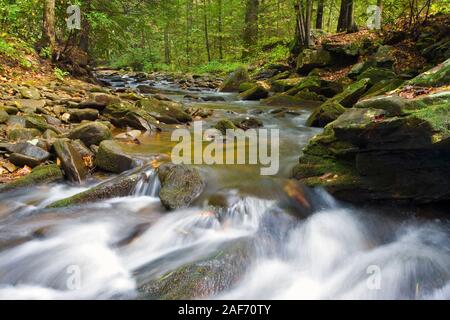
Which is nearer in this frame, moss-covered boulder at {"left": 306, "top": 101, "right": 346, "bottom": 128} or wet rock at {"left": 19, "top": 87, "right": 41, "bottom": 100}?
wet rock at {"left": 19, "top": 87, "right": 41, "bottom": 100}

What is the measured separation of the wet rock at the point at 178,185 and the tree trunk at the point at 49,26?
8.99 metres

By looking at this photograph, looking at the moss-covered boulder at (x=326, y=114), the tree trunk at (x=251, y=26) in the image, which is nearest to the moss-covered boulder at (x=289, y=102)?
the moss-covered boulder at (x=326, y=114)

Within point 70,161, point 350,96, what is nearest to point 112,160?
point 70,161

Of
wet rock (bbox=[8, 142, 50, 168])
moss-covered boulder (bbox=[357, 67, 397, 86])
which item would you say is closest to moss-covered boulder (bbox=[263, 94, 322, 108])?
moss-covered boulder (bbox=[357, 67, 397, 86])

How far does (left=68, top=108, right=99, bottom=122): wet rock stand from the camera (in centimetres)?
823

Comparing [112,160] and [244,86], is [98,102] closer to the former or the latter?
[112,160]

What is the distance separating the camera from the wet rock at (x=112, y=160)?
5898 millimetres

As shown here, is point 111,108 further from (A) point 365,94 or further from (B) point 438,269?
(B) point 438,269

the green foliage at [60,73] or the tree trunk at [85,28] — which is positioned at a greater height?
the tree trunk at [85,28]

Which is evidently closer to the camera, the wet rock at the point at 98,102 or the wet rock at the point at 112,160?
the wet rock at the point at 112,160

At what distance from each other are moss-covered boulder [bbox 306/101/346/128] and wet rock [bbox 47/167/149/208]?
194 inches

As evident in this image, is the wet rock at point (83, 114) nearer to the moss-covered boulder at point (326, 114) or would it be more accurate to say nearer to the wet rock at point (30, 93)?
the wet rock at point (30, 93)

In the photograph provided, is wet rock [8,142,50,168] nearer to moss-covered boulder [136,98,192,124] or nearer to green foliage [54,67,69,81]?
moss-covered boulder [136,98,192,124]
